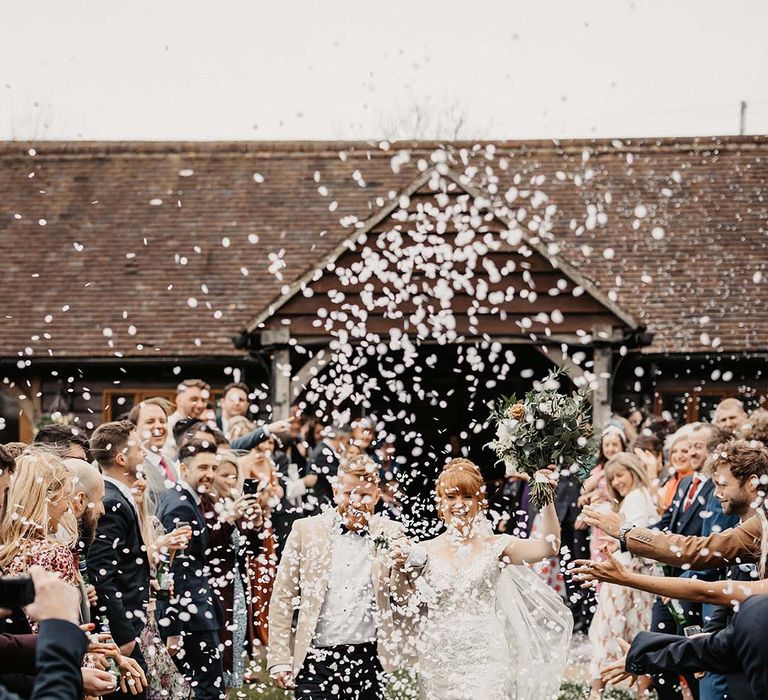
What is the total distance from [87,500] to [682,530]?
3811 mm

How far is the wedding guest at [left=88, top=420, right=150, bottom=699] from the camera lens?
20.8ft

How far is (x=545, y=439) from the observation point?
6.32m

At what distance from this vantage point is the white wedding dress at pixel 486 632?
620 centimetres

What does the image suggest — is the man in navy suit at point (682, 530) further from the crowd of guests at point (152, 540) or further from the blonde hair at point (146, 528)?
the blonde hair at point (146, 528)

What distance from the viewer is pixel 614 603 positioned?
29.5 feet

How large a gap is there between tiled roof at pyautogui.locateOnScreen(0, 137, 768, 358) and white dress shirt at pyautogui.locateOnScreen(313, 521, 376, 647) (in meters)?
10.5

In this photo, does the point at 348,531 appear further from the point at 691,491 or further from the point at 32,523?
the point at 691,491

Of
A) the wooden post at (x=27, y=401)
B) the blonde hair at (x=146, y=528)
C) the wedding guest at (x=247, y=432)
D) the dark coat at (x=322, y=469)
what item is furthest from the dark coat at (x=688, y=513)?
the wooden post at (x=27, y=401)

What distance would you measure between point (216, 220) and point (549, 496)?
1448 cm

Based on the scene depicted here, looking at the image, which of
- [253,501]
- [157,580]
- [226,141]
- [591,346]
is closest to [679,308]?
[591,346]

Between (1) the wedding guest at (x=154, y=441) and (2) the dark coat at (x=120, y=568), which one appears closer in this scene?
(2) the dark coat at (x=120, y=568)

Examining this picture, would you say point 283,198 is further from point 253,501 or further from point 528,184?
point 253,501

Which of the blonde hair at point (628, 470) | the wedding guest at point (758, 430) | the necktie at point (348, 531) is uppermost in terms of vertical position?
the wedding guest at point (758, 430)

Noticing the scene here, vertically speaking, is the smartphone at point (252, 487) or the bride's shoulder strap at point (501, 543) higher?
the smartphone at point (252, 487)
